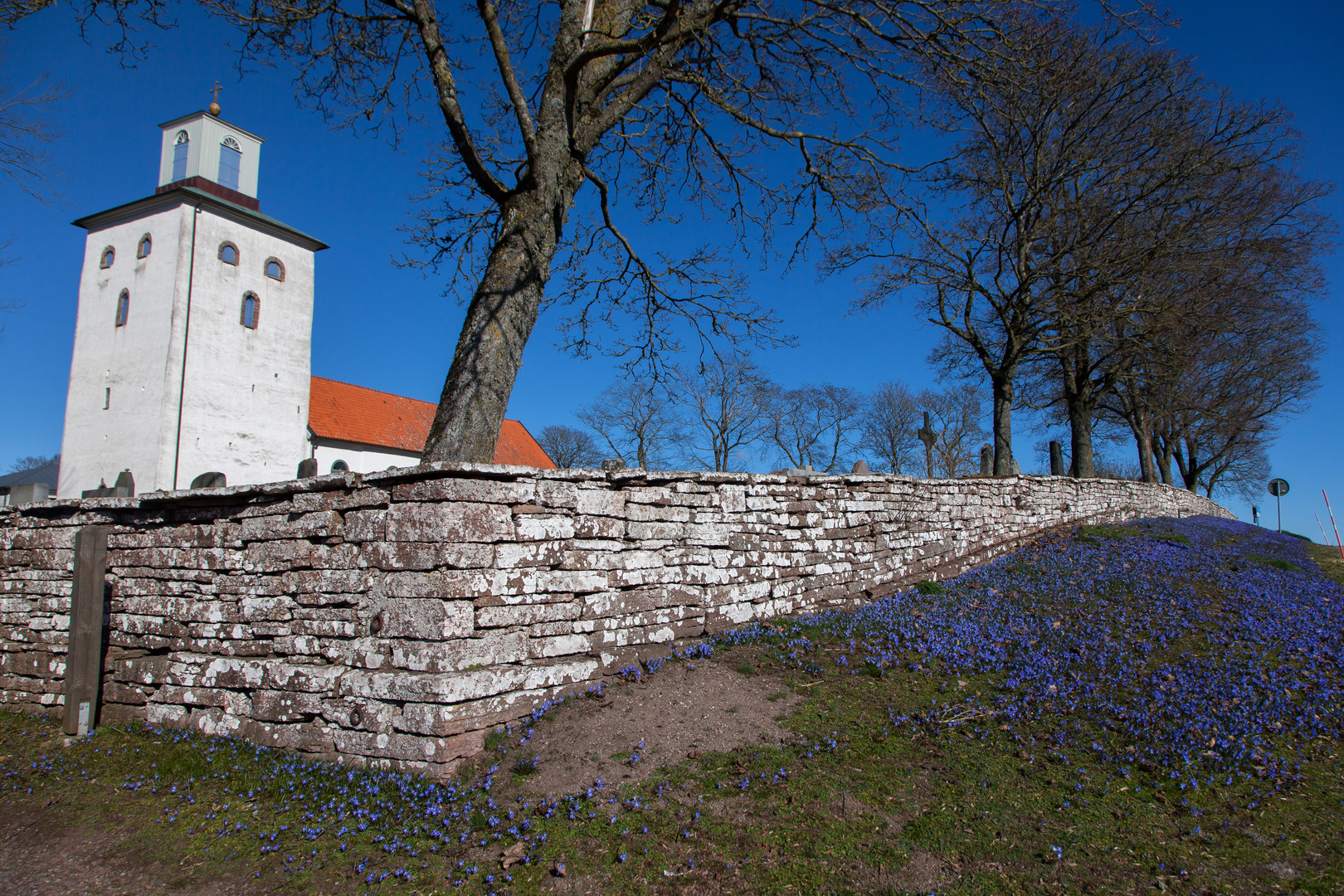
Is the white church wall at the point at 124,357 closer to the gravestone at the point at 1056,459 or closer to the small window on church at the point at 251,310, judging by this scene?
the small window on church at the point at 251,310

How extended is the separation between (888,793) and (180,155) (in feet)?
134

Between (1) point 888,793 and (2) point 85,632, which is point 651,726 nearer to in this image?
(1) point 888,793

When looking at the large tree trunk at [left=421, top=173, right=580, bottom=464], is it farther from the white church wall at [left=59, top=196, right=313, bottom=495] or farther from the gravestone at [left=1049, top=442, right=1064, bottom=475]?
the white church wall at [left=59, top=196, right=313, bottom=495]

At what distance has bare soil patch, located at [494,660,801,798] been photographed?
4055mm

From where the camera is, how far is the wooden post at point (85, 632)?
19.0 feet

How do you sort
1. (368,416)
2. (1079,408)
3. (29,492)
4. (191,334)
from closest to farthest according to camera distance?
(29,492)
(1079,408)
(191,334)
(368,416)

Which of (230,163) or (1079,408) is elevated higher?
(230,163)

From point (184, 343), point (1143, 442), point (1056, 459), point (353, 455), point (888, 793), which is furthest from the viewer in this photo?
point (353, 455)

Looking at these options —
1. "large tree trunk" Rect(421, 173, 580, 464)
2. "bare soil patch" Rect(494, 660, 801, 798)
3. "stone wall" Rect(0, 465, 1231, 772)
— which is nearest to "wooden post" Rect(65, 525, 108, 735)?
"stone wall" Rect(0, 465, 1231, 772)

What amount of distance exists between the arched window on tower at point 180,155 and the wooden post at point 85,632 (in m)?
34.0

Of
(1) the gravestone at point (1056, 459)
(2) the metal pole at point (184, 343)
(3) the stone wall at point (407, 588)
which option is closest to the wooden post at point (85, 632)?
(3) the stone wall at point (407, 588)

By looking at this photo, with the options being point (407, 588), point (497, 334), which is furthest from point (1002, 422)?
point (407, 588)

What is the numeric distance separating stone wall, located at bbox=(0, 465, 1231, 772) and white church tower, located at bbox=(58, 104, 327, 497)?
980 inches

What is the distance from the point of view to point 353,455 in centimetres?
3703
